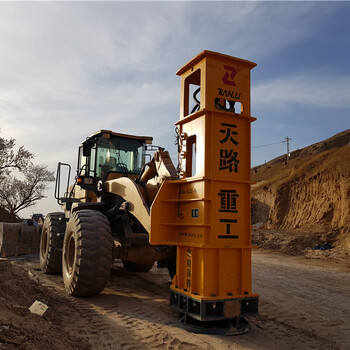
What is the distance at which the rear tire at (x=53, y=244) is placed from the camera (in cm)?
853

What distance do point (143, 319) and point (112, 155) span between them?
4211mm

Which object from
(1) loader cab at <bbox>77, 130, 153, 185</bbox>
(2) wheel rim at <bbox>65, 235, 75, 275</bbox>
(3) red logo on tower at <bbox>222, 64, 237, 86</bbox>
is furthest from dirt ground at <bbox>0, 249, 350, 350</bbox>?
(3) red logo on tower at <bbox>222, 64, 237, 86</bbox>

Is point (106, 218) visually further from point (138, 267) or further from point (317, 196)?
point (317, 196)

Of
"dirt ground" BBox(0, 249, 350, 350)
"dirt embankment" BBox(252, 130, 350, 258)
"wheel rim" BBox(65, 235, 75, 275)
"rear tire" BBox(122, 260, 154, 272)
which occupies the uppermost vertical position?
"dirt embankment" BBox(252, 130, 350, 258)

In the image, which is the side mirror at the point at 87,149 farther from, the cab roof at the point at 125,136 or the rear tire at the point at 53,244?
the rear tire at the point at 53,244

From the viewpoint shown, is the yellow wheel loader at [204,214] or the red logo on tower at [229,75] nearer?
the yellow wheel loader at [204,214]

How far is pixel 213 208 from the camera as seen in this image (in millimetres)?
4730

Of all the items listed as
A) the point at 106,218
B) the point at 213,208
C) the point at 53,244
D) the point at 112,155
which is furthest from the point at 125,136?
the point at 213,208

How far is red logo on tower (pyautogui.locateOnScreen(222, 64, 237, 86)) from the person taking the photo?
5105 millimetres

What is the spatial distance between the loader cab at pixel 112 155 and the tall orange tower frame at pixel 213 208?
3.23m

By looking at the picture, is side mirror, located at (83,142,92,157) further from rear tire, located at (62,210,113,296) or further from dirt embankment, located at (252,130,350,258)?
dirt embankment, located at (252,130,350,258)

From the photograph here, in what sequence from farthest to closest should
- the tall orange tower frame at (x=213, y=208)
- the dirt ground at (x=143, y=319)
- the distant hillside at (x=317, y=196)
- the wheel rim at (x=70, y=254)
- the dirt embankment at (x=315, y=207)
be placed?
the distant hillside at (x=317, y=196) → the dirt embankment at (x=315, y=207) → the wheel rim at (x=70, y=254) → the tall orange tower frame at (x=213, y=208) → the dirt ground at (x=143, y=319)

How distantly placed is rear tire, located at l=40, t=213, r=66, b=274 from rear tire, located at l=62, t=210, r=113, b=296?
2373 millimetres

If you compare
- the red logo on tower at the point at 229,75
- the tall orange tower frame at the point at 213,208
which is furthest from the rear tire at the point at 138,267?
the red logo on tower at the point at 229,75
